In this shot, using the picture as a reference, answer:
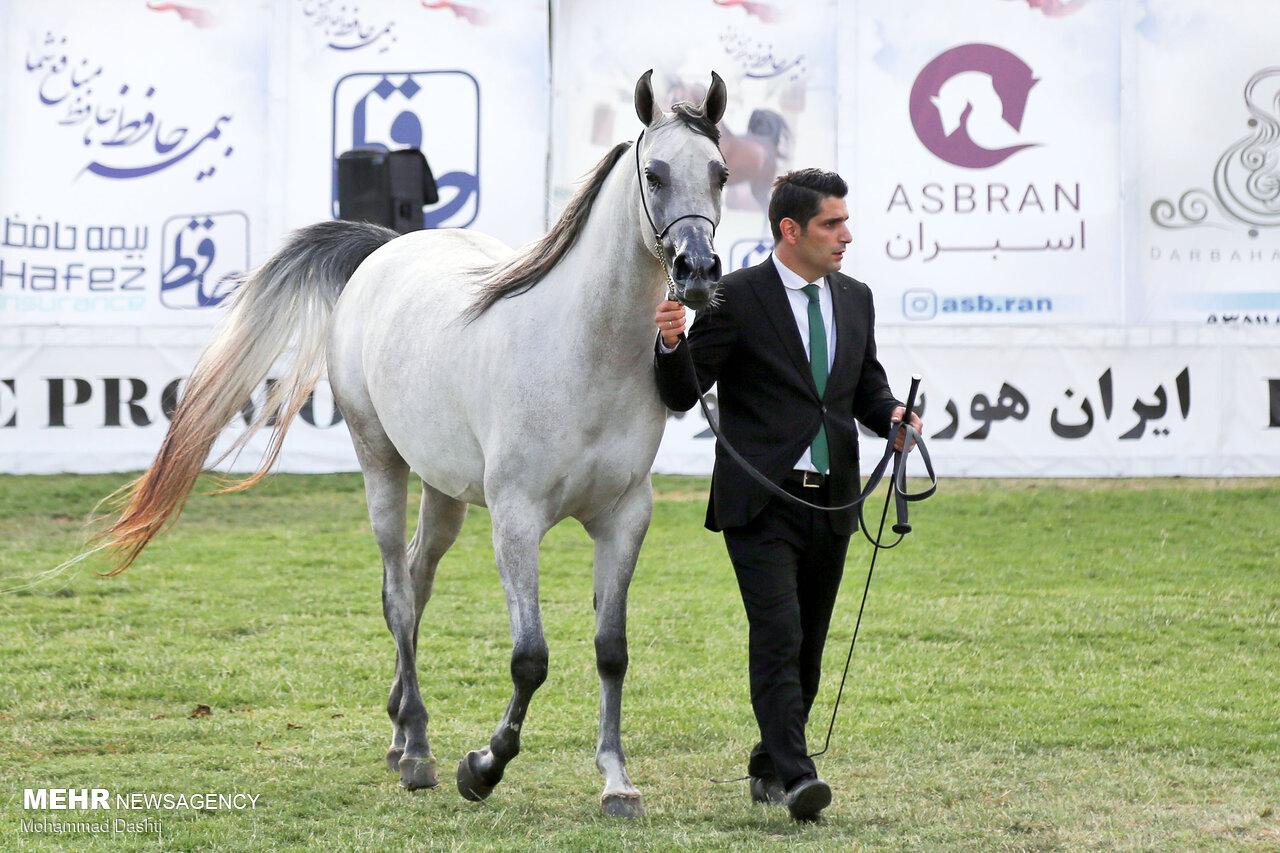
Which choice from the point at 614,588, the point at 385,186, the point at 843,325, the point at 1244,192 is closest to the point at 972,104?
the point at 1244,192

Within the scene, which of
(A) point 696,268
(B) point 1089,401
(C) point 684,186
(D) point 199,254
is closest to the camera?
(A) point 696,268

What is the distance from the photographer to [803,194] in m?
4.20

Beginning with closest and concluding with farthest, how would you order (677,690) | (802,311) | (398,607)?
1. (802,311)
2. (398,607)
3. (677,690)

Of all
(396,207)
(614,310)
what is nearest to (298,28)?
(396,207)

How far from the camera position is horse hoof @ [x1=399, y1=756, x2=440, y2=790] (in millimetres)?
4648

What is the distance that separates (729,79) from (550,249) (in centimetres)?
785

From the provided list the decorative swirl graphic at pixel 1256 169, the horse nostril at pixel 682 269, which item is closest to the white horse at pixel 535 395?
the horse nostril at pixel 682 269

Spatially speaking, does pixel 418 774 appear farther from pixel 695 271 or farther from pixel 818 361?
pixel 695 271

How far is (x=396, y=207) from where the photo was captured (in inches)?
354

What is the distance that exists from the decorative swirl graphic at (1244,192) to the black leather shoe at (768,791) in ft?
27.0

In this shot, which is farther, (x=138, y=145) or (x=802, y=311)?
(x=138, y=145)

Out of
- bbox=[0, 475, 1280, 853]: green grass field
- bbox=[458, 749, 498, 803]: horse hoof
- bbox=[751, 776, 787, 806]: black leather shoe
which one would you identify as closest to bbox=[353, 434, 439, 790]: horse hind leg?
bbox=[0, 475, 1280, 853]: green grass field

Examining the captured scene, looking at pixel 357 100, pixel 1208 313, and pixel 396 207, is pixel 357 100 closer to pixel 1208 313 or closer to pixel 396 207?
pixel 396 207

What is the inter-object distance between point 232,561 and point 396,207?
269 centimetres
